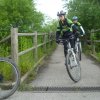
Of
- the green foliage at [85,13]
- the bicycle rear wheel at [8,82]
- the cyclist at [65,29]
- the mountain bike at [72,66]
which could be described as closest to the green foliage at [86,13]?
the green foliage at [85,13]

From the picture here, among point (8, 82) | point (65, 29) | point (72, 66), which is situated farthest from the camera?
point (65, 29)

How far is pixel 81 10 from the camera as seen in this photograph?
78.9 feet

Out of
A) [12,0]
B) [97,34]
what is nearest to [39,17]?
[12,0]

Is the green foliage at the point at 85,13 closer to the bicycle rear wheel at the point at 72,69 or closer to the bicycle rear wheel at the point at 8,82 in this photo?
the bicycle rear wheel at the point at 72,69

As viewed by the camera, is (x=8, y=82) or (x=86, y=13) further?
(x=86, y=13)

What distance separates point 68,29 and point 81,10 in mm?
14015

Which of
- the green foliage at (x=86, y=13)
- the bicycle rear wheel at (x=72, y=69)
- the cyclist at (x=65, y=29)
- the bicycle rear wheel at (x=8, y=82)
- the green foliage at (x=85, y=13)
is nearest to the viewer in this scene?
the bicycle rear wheel at (x=8, y=82)

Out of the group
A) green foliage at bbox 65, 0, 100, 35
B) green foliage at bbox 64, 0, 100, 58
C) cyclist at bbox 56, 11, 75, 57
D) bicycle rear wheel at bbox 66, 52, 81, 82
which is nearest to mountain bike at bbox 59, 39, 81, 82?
bicycle rear wheel at bbox 66, 52, 81, 82

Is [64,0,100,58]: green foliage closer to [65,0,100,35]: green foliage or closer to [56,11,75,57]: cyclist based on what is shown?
[65,0,100,35]: green foliage

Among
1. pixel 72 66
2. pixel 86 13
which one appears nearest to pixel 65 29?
pixel 72 66

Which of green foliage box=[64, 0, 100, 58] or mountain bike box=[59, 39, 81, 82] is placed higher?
green foliage box=[64, 0, 100, 58]

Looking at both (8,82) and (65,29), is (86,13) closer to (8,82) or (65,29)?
(65,29)

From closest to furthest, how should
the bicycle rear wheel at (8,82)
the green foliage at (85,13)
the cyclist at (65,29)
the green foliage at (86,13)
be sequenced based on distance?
1. the bicycle rear wheel at (8,82)
2. the cyclist at (65,29)
3. the green foliage at (86,13)
4. the green foliage at (85,13)

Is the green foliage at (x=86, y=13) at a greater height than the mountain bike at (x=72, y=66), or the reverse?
the green foliage at (x=86, y=13)
